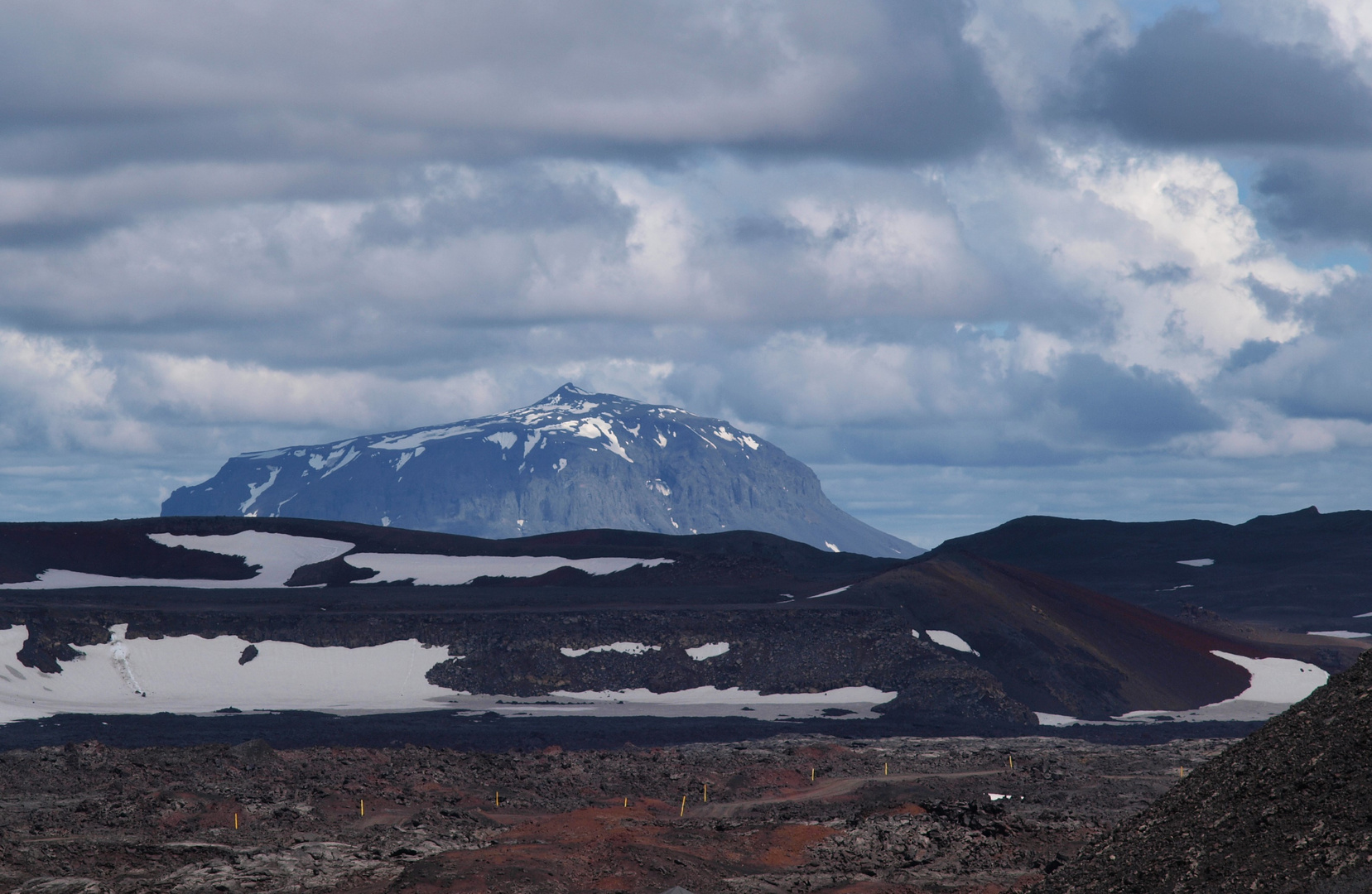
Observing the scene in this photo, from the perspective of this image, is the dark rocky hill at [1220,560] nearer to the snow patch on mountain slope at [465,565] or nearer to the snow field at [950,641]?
the snow patch on mountain slope at [465,565]

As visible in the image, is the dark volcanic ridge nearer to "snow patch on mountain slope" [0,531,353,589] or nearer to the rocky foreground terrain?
"snow patch on mountain slope" [0,531,353,589]

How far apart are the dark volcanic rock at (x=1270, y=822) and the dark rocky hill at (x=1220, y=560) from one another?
115 metres

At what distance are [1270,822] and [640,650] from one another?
66.2 m

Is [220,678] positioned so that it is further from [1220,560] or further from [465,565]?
[1220,560]

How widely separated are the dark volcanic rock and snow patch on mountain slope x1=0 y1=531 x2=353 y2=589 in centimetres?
8989

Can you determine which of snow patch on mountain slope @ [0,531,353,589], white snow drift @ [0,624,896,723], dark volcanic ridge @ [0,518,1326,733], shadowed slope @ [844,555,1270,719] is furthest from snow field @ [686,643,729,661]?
snow patch on mountain slope @ [0,531,353,589]

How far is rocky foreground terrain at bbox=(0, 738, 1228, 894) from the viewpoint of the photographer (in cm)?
3206

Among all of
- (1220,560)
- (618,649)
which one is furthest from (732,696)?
(1220,560)

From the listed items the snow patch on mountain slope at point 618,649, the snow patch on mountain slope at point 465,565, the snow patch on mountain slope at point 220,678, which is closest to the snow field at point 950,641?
the snow patch on mountain slope at point 618,649

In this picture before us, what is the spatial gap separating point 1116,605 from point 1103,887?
8380 centimetres

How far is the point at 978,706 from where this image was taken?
7575 centimetres

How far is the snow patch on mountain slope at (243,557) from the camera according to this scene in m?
102

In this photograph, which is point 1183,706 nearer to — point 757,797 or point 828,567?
point 757,797

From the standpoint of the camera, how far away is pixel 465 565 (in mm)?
109812
